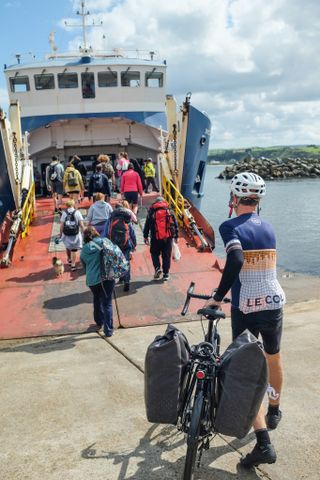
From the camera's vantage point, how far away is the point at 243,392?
266cm

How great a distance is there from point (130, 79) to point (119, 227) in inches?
454

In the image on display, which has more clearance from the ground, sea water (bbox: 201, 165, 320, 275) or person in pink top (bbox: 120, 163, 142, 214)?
person in pink top (bbox: 120, 163, 142, 214)

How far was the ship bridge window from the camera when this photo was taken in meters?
16.8

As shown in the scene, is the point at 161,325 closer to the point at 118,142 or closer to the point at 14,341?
the point at 14,341

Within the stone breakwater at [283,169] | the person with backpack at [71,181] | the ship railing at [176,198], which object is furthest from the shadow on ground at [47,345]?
the stone breakwater at [283,169]

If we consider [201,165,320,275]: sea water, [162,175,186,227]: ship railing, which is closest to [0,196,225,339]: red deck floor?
[162,175,186,227]: ship railing

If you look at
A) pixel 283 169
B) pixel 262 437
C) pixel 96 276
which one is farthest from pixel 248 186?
pixel 283 169

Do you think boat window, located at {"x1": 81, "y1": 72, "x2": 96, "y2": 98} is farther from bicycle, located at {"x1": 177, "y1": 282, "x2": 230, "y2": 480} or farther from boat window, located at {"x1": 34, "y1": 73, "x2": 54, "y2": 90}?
bicycle, located at {"x1": 177, "y1": 282, "x2": 230, "y2": 480}

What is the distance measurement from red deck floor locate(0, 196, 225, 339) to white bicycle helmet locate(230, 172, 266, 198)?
3.48 metres

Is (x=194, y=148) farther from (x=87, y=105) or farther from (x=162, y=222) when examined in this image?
(x=87, y=105)

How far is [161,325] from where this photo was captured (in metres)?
6.26

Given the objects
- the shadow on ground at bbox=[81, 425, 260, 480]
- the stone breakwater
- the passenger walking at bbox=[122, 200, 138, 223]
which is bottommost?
the stone breakwater

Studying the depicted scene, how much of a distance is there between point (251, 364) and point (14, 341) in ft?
13.3

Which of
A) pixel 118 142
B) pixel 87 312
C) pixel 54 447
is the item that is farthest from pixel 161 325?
pixel 118 142
